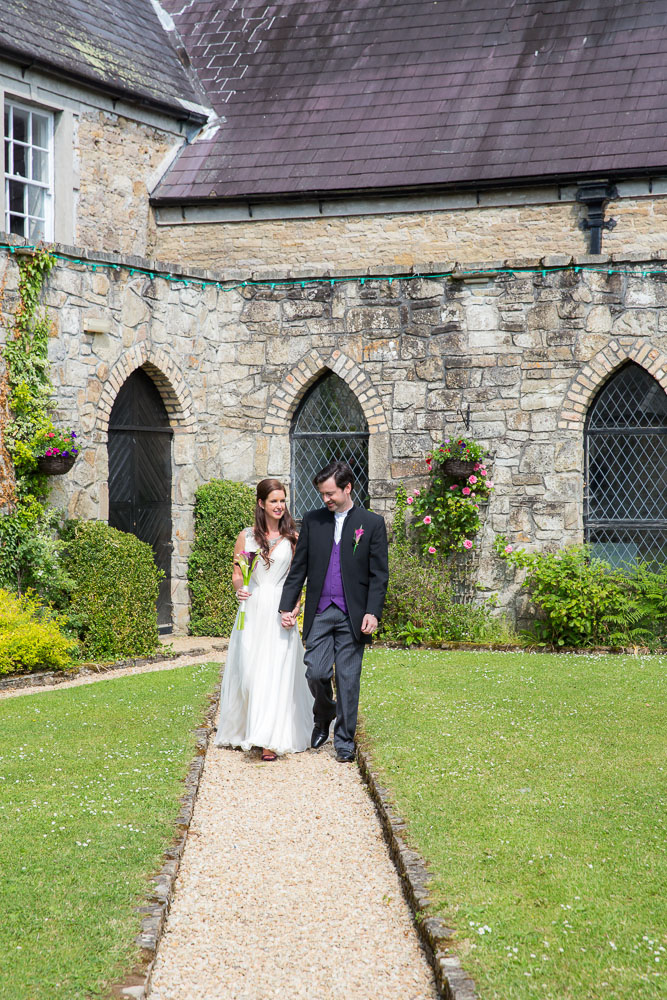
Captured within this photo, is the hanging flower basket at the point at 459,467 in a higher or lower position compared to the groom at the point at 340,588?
higher

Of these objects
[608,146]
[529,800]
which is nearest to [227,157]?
[608,146]

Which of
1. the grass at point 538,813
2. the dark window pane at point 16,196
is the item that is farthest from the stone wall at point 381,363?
the dark window pane at point 16,196

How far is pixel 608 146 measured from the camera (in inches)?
509

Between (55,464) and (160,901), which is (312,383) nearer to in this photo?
(55,464)

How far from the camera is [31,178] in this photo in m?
13.4

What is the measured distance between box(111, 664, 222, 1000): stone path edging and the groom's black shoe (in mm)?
913

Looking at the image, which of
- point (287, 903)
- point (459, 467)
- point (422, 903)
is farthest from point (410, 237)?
point (422, 903)

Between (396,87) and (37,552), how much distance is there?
28.0 feet

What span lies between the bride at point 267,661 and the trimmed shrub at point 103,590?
3425mm

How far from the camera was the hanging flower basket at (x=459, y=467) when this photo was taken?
11.1 meters

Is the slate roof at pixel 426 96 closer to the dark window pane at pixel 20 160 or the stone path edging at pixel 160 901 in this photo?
the dark window pane at pixel 20 160

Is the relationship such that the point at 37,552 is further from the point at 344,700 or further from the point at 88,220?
the point at 88,220

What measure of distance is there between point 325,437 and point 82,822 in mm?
7518

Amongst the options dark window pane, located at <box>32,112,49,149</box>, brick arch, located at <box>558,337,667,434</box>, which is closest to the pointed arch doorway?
dark window pane, located at <box>32,112,49,149</box>
